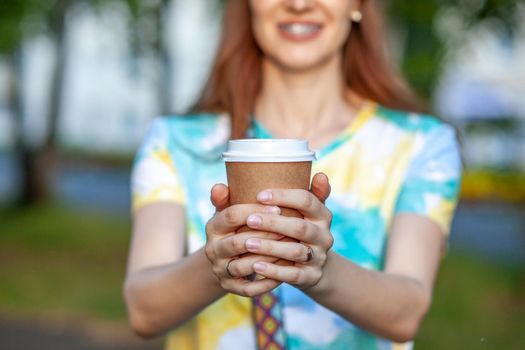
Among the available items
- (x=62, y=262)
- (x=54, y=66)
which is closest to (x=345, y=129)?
(x=62, y=262)

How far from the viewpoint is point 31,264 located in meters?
9.05

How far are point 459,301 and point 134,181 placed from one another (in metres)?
5.83

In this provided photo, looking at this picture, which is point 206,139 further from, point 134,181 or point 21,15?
point 21,15

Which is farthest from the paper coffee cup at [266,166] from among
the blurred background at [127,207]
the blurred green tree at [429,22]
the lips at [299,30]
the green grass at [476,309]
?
the blurred green tree at [429,22]

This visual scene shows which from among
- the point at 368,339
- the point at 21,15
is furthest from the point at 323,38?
the point at 21,15

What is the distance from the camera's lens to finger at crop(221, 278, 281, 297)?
5.49ft

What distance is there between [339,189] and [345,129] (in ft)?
0.66

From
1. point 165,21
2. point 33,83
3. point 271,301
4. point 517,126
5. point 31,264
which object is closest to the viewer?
point 271,301

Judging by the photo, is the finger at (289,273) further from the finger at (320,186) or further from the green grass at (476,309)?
the green grass at (476,309)

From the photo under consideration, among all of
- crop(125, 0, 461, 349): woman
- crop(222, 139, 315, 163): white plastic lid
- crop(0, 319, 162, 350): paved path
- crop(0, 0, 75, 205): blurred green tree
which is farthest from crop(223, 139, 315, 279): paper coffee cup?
crop(0, 0, 75, 205): blurred green tree

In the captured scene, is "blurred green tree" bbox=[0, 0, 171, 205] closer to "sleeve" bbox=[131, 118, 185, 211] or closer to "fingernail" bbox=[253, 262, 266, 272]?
"sleeve" bbox=[131, 118, 185, 211]

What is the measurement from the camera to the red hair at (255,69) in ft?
8.45

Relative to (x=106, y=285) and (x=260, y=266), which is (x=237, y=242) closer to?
(x=260, y=266)

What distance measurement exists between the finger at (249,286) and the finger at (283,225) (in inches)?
4.4
